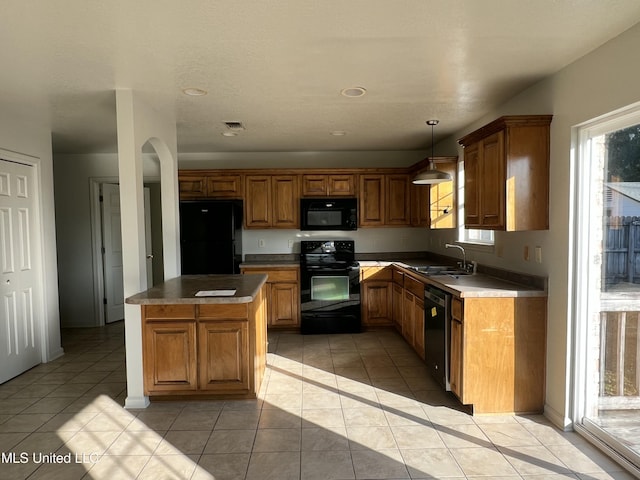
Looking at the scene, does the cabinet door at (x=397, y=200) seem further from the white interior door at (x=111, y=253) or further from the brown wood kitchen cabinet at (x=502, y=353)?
the white interior door at (x=111, y=253)

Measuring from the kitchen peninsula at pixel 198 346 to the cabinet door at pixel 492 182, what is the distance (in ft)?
6.10

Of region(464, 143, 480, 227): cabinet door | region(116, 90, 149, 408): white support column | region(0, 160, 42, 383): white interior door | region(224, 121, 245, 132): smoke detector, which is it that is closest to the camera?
region(116, 90, 149, 408): white support column

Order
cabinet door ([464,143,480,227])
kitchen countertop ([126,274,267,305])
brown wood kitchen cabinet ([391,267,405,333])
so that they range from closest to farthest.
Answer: kitchen countertop ([126,274,267,305]) → cabinet door ([464,143,480,227]) → brown wood kitchen cabinet ([391,267,405,333])

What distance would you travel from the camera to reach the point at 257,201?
5.30 meters

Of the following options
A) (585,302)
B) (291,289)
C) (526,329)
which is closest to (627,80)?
(585,302)

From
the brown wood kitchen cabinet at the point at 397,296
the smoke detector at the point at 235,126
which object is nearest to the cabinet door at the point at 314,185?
the smoke detector at the point at 235,126

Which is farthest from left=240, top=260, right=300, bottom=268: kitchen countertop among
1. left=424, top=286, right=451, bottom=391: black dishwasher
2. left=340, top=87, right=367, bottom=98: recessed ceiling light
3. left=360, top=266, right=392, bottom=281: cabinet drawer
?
left=340, top=87, right=367, bottom=98: recessed ceiling light

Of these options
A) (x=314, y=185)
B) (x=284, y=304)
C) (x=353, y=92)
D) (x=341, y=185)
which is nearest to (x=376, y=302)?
(x=284, y=304)

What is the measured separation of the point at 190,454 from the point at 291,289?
2813 millimetres

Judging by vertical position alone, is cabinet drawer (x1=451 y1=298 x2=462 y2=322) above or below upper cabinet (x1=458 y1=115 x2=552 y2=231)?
below

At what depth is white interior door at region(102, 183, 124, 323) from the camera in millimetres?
5664

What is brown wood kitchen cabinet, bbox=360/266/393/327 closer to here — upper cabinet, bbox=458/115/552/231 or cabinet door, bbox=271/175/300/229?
cabinet door, bbox=271/175/300/229

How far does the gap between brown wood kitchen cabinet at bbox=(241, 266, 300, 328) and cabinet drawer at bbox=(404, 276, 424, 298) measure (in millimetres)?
1409

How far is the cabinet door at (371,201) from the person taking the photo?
5.36m
